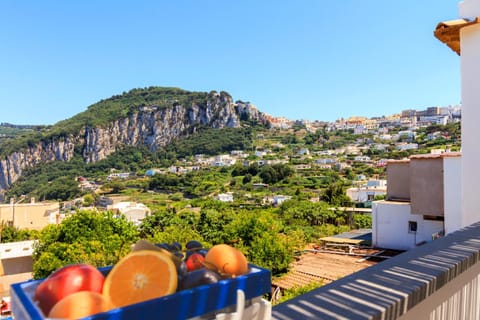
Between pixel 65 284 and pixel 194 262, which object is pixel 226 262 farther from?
pixel 65 284

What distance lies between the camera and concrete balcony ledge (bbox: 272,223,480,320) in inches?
28.8

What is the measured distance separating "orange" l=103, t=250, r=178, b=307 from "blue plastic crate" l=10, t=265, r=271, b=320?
20mm

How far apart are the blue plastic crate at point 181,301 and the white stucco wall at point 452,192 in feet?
22.0

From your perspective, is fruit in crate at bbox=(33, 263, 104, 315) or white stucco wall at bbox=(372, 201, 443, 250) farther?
white stucco wall at bbox=(372, 201, 443, 250)

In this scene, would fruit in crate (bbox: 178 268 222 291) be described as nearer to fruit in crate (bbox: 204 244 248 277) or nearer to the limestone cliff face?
fruit in crate (bbox: 204 244 248 277)

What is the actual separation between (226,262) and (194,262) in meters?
0.05

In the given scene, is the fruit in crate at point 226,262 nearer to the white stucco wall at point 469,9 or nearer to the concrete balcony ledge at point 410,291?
the concrete balcony ledge at point 410,291

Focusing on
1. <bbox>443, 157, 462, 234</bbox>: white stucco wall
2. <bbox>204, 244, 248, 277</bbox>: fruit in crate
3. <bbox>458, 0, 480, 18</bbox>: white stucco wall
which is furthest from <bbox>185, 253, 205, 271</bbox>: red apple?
<bbox>443, 157, 462, 234</bbox>: white stucco wall

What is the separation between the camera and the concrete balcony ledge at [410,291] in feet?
2.40

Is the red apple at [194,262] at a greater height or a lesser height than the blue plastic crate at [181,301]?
greater

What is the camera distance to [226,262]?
0.57m

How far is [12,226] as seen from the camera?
21.8 metres

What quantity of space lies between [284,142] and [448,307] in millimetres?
72580

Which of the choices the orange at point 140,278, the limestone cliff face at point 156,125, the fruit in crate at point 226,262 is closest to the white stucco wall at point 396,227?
the fruit in crate at point 226,262
